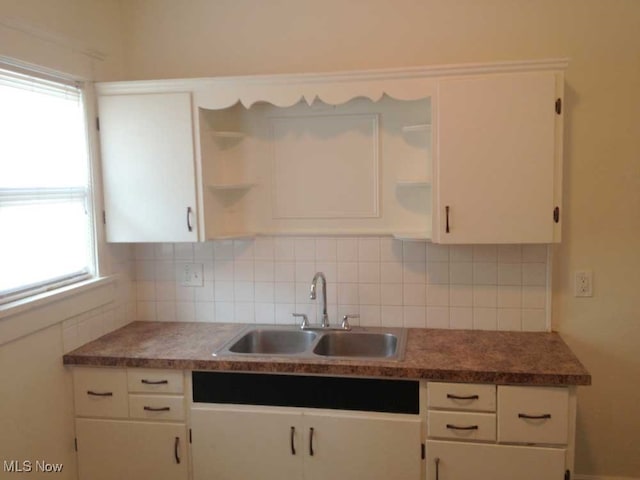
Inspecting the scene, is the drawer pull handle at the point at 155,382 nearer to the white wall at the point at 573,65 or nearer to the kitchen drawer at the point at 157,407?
the kitchen drawer at the point at 157,407

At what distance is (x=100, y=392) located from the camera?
7.72ft

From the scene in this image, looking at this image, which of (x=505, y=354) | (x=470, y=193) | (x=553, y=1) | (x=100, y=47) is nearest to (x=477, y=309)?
(x=505, y=354)

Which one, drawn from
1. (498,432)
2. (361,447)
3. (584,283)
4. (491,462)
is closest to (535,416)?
(498,432)

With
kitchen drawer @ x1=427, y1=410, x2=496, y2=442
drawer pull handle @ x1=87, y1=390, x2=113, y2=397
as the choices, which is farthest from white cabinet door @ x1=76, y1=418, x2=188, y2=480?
kitchen drawer @ x1=427, y1=410, x2=496, y2=442

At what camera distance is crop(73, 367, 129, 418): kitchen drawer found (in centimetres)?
234

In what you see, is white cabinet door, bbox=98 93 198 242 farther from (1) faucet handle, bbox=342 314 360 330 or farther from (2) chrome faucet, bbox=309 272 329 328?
(1) faucet handle, bbox=342 314 360 330

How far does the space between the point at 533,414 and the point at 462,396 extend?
28cm

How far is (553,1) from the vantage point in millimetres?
2436

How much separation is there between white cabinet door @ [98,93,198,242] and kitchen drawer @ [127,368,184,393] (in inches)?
25.2

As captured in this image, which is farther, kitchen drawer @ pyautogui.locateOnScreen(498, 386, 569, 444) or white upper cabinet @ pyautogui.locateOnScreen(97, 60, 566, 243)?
white upper cabinet @ pyautogui.locateOnScreen(97, 60, 566, 243)

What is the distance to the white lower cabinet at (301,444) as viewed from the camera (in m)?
2.14

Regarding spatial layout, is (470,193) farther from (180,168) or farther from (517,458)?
(180,168)

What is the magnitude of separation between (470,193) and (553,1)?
1018 mm

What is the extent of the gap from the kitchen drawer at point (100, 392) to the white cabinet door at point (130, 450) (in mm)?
47
